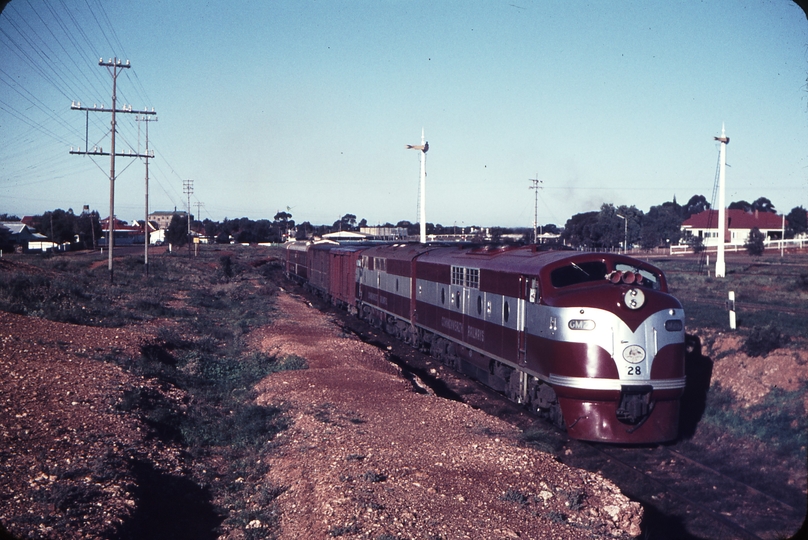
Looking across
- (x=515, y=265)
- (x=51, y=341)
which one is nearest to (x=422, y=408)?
(x=515, y=265)

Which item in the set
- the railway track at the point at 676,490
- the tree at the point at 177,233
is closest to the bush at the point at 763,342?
the railway track at the point at 676,490

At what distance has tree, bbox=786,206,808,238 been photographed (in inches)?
3031

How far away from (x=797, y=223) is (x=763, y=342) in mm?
73264

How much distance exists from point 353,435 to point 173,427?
3.72 metres

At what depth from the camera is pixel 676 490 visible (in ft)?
34.4

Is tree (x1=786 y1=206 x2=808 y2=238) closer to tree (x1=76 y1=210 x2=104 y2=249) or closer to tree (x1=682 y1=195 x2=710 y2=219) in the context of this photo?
tree (x1=682 y1=195 x2=710 y2=219)

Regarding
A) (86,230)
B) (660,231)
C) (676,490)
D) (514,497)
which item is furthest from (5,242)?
(676,490)

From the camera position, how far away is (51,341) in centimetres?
1659

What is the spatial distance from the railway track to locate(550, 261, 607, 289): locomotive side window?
2.89 m

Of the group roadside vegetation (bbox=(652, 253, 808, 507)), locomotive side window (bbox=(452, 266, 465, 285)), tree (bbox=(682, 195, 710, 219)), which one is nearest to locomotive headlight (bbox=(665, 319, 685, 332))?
roadside vegetation (bbox=(652, 253, 808, 507))

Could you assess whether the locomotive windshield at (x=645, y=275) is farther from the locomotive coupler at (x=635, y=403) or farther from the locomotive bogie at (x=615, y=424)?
the locomotive bogie at (x=615, y=424)

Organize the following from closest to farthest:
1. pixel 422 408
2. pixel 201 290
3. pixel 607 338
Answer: pixel 607 338
pixel 422 408
pixel 201 290

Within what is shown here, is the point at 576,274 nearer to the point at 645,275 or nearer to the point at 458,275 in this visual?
the point at 645,275

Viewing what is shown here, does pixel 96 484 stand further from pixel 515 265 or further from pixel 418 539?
pixel 515 265
